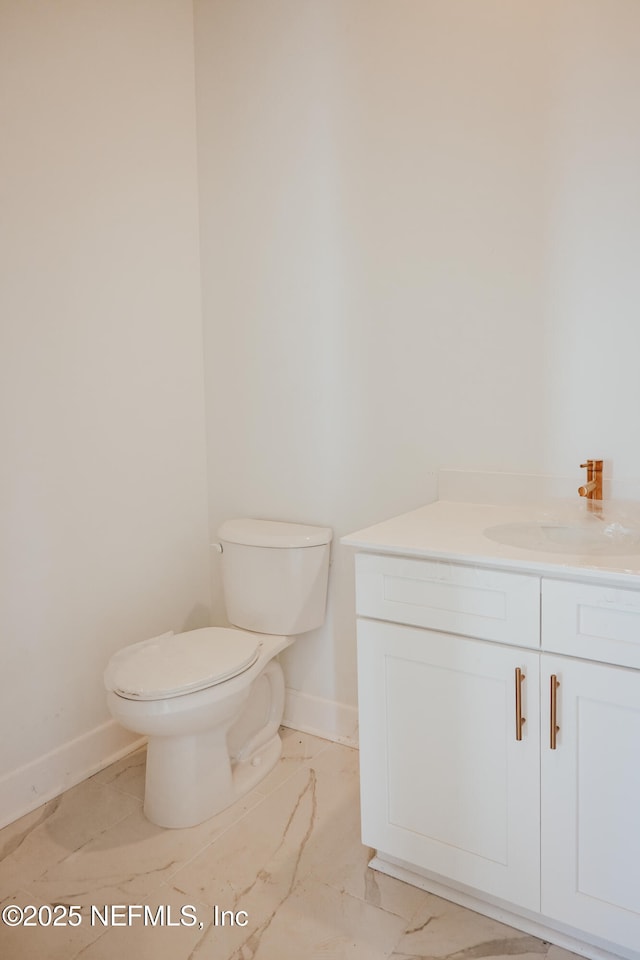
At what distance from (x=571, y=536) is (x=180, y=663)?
1039 mm

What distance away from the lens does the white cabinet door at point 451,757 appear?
1.42 meters

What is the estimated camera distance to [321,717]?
2.34 metres

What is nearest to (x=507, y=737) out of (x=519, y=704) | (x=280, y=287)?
(x=519, y=704)

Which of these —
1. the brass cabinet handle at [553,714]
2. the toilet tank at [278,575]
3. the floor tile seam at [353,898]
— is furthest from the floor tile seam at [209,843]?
the brass cabinet handle at [553,714]

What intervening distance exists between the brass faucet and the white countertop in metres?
0.03

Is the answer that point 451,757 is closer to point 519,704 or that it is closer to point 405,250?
point 519,704

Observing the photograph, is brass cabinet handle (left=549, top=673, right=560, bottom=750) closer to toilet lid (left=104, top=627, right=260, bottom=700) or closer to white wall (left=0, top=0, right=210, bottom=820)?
toilet lid (left=104, top=627, right=260, bottom=700)

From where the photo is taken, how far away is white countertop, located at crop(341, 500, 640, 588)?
1.30 m

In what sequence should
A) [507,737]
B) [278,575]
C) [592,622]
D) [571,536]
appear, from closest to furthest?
[592,622], [507,737], [571,536], [278,575]

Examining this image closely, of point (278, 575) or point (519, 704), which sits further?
point (278, 575)

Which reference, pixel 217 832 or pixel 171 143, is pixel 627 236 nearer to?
pixel 171 143

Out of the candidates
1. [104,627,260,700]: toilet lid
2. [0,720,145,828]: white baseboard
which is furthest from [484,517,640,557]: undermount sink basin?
[0,720,145,828]: white baseboard

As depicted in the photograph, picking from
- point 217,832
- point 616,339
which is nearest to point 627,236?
point 616,339

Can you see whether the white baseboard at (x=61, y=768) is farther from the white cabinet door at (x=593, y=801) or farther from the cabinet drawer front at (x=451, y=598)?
the white cabinet door at (x=593, y=801)
